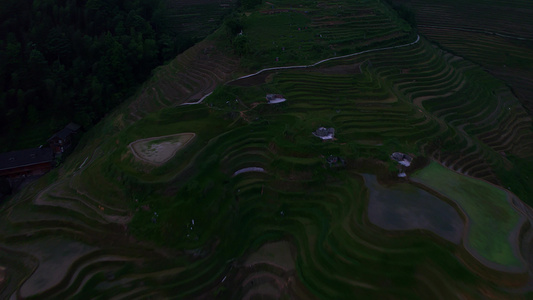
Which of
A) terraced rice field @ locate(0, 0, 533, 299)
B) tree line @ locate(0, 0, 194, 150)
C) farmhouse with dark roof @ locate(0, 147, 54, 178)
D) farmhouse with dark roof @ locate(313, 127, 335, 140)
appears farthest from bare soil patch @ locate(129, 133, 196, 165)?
tree line @ locate(0, 0, 194, 150)

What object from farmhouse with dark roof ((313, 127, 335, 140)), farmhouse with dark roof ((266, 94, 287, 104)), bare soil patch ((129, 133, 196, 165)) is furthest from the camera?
farmhouse with dark roof ((266, 94, 287, 104))

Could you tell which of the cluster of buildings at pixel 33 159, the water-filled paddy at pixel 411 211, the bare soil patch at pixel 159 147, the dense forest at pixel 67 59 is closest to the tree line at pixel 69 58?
the dense forest at pixel 67 59

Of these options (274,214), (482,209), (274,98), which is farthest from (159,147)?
(482,209)

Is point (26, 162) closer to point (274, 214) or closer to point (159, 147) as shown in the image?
point (159, 147)

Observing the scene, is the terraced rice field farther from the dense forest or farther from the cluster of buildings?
the dense forest

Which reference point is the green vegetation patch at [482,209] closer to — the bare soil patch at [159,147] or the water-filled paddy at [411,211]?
the water-filled paddy at [411,211]

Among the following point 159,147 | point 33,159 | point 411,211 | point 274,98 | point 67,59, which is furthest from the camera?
point 67,59
